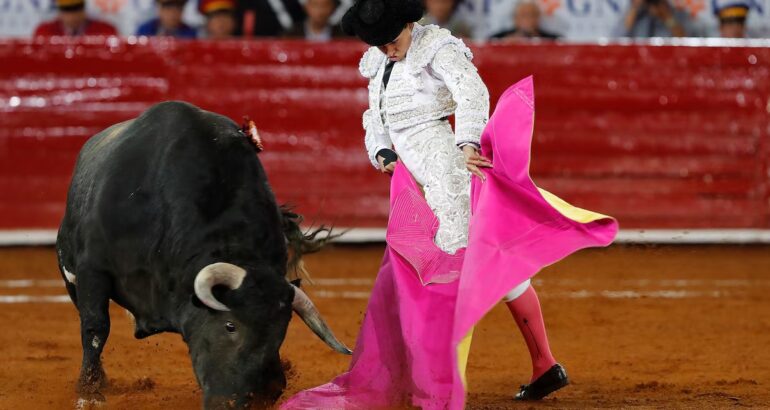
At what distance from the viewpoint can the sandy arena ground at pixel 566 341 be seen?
4.19 meters

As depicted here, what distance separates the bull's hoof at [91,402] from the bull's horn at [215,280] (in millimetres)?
813

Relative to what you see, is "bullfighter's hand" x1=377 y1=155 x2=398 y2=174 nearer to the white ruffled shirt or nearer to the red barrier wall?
the white ruffled shirt

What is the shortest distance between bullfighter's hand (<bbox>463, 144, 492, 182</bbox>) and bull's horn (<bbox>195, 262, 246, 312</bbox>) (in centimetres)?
75

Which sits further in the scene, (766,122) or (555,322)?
(766,122)

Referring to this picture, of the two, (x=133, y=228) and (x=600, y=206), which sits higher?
(x=133, y=228)

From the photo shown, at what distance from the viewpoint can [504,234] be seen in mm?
3553

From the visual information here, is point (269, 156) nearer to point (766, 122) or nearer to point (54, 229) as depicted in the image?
point (54, 229)

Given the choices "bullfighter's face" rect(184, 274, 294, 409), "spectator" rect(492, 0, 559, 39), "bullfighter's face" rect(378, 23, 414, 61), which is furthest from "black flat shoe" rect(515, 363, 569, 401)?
"spectator" rect(492, 0, 559, 39)

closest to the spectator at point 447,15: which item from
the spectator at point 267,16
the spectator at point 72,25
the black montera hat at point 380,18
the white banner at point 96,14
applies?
the spectator at point 267,16

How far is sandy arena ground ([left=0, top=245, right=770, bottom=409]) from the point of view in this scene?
4191 millimetres

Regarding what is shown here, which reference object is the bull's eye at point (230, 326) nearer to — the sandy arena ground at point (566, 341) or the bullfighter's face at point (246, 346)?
the bullfighter's face at point (246, 346)

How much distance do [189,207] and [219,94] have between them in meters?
4.88

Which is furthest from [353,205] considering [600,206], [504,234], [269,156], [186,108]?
[504,234]

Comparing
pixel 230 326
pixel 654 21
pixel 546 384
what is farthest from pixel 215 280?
pixel 654 21
